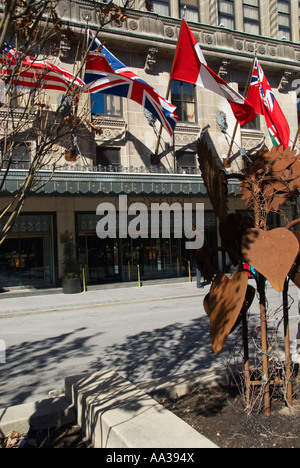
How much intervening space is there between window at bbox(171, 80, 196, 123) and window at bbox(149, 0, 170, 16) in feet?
13.0

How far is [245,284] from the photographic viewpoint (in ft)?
11.4

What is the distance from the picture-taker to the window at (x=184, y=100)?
2178 centimetres

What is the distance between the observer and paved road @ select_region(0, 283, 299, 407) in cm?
648

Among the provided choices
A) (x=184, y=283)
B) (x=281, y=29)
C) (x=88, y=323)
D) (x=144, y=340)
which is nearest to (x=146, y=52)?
(x=281, y=29)

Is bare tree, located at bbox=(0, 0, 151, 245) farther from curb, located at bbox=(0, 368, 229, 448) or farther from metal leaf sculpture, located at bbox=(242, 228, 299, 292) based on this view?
metal leaf sculpture, located at bbox=(242, 228, 299, 292)

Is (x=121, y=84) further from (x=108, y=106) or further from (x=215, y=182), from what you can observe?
(x=215, y=182)

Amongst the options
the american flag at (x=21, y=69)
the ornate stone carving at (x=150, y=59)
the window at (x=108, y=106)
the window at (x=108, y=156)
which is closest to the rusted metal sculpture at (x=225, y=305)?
the american flag at (x=21, y=69)

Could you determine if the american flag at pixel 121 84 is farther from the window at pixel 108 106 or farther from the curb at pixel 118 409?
the curb at pixel 118 409

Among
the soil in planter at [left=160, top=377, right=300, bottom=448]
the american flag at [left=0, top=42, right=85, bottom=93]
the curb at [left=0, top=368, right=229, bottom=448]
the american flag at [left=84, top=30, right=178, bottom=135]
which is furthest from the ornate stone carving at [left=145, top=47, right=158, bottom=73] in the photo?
the soil in planter at [left=160, top=377, right=300, bottom=448]

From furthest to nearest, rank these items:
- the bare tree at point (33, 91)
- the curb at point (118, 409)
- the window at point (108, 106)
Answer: the window at point (108, 106), the bare tree at point (33, 91), the curb at point (118, 409)

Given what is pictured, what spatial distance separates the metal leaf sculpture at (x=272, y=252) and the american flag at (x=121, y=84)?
1211 centimetres

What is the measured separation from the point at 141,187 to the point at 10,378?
12017mm

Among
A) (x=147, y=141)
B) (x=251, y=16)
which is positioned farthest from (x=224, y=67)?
(x=147, y=141)

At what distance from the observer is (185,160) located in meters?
21.6
